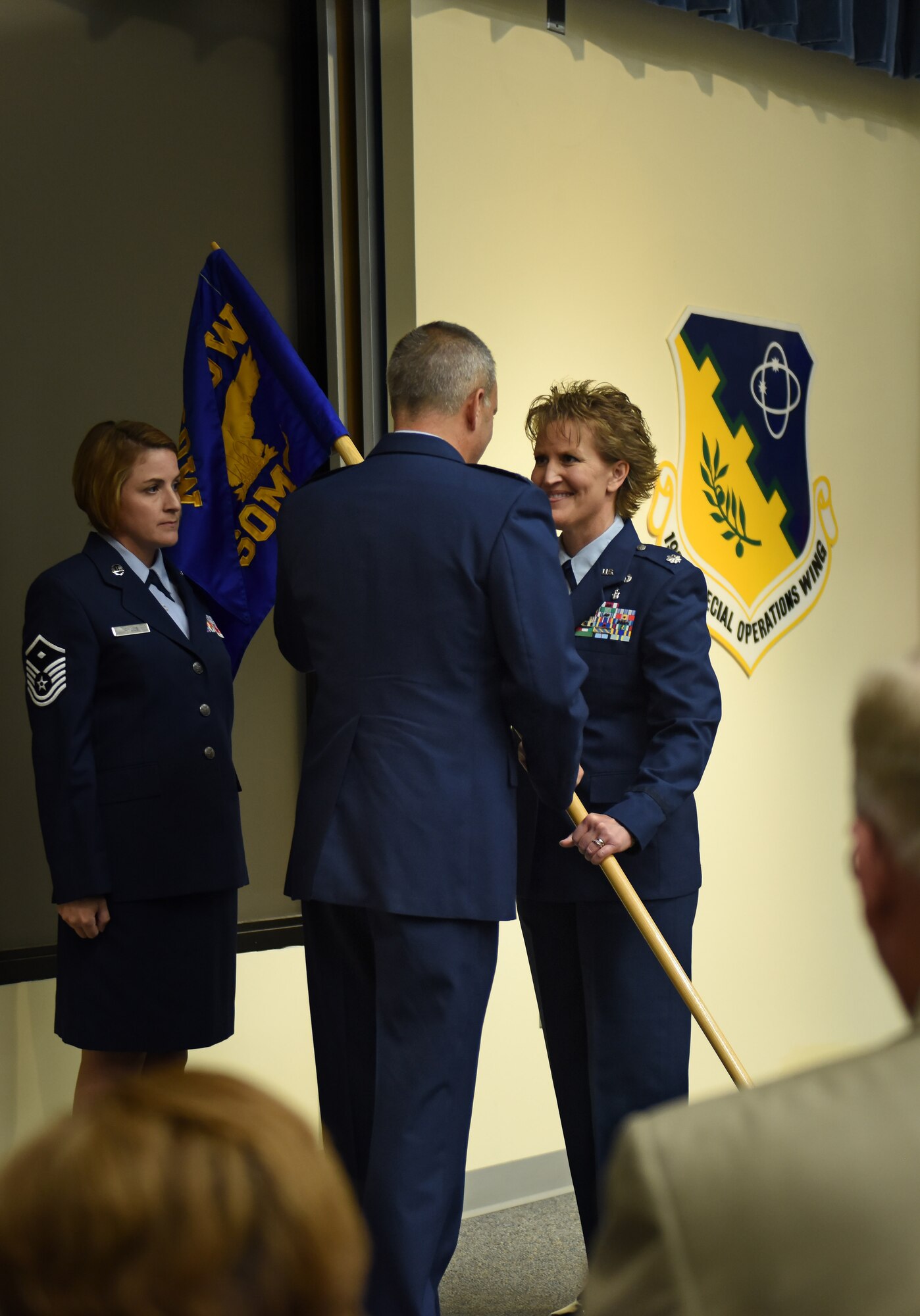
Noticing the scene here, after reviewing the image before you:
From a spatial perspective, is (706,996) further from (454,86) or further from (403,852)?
(454,86)

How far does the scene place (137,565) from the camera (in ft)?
8.45

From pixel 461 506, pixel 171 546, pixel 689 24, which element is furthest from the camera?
pixel 689 24

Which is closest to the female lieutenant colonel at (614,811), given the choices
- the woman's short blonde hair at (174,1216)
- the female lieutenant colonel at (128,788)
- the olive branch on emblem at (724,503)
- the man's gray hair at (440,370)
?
the man's gray hair at (440,370)

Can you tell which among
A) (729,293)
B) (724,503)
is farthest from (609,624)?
(729,293)

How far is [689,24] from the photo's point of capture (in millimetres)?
3695

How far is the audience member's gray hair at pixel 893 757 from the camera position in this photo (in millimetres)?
819

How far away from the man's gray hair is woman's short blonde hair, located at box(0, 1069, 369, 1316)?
1.61 meters

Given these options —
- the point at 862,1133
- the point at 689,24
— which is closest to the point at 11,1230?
the point at 862,1133

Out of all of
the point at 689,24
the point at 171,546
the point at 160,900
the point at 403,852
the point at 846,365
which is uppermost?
the point at 689,24

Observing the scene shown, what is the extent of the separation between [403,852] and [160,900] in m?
0.64

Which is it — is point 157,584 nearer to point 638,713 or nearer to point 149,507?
point 149,507

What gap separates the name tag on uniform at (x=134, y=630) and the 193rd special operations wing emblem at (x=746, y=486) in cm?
158

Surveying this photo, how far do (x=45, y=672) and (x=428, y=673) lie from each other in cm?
78

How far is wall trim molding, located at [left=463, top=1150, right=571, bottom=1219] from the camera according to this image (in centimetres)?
325
